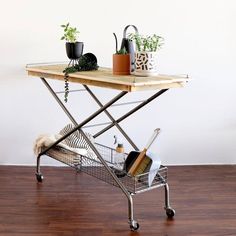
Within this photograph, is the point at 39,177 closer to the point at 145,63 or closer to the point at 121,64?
the point at 121,64

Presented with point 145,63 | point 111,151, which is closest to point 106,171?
point 111,151

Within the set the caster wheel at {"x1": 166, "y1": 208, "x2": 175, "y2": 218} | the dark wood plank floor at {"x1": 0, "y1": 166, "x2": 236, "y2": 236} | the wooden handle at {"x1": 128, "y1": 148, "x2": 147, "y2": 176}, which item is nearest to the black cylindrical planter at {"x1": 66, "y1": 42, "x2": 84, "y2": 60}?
the wooden handle at {"x1": 128, "y1": 148, "x2": 147, "y2": 176}

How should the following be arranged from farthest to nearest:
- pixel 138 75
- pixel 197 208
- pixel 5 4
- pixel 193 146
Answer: pixel 193 146 < pixel 5 4 < pixel 197 208 < pixel 138 75

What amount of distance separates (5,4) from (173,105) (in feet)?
4.76

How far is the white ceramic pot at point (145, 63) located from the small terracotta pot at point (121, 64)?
71 millimetres

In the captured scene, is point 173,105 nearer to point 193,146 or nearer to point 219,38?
point 193,146

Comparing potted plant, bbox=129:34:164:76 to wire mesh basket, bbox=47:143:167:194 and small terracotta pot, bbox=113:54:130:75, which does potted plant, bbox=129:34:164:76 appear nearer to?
small terracotta pot, bbox=113:54:130:75

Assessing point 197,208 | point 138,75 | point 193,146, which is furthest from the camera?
point 193,146

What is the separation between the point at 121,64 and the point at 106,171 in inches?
27.5

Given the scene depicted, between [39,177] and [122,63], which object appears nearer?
[122,63]

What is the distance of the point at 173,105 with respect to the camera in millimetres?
3799

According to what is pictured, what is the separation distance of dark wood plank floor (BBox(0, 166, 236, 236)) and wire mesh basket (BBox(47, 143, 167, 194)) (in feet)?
0.58

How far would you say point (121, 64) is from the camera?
2744mm

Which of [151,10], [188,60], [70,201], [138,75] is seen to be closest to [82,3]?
[151,10]
